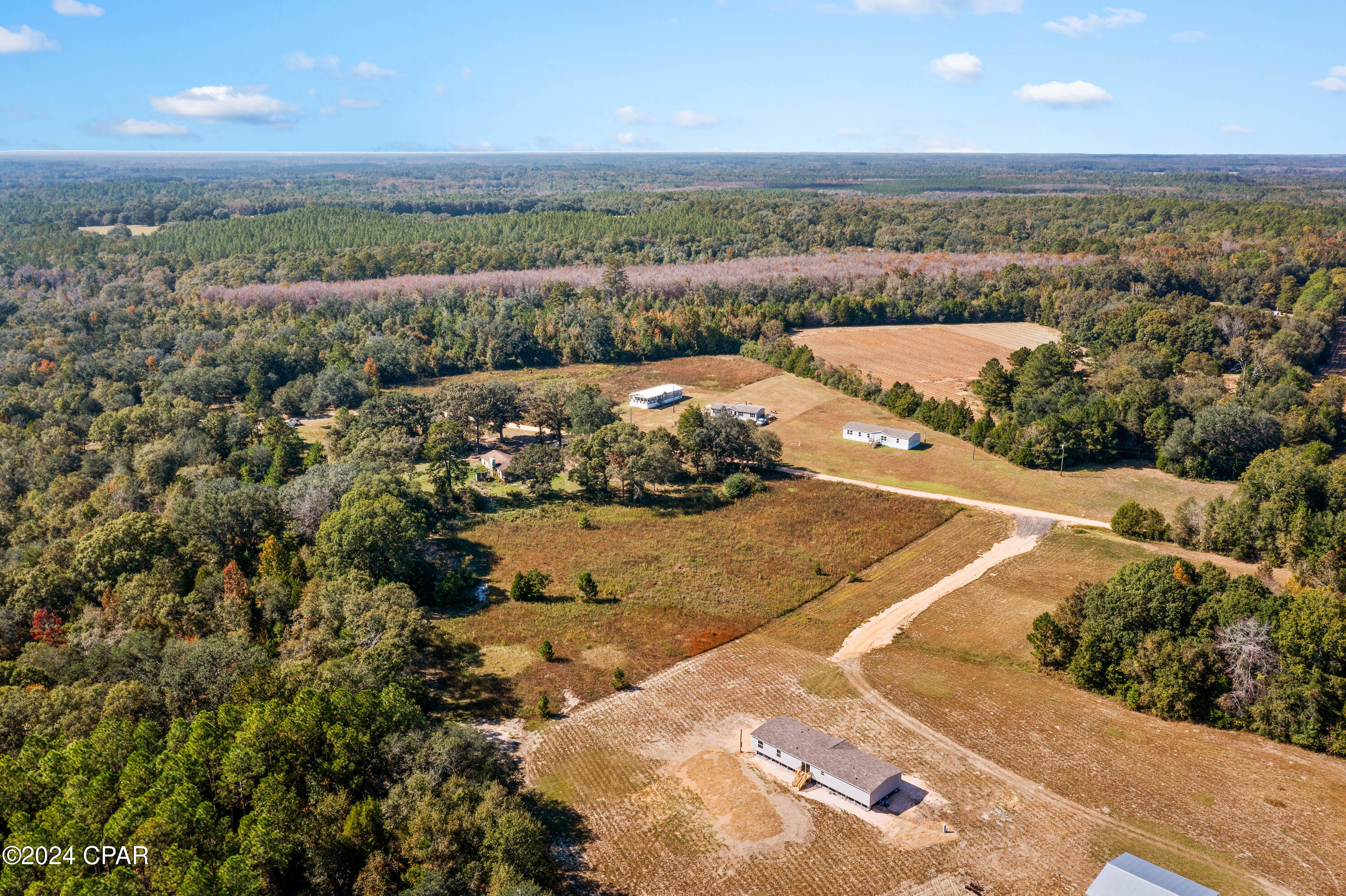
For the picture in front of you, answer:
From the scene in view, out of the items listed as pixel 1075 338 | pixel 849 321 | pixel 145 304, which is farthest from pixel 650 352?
pixel 145 304

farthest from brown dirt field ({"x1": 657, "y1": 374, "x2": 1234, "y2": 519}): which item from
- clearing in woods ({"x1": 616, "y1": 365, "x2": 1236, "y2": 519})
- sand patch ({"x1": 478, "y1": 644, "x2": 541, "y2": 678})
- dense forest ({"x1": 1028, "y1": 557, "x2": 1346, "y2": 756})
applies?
sand patch ({"x1": 478, "y1": 644, "x2": 541, "y2": 678})

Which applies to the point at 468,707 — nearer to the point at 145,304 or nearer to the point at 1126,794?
the point at 1126,794

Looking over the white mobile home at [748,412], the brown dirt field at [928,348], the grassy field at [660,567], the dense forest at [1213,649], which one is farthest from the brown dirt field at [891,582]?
the brown dirt field at [928,348]

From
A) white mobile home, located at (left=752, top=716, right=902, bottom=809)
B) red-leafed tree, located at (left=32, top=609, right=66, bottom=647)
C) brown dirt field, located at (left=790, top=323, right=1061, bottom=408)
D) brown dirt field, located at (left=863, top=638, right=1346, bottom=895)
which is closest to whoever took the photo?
brown dirt field, located at (left=863, top=638, right=1346, bottom=895)

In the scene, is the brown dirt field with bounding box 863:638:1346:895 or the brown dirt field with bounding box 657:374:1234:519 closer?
the brown dirt field with bounding box 863:638:1346:895

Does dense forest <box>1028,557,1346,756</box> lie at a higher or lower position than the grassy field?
higher

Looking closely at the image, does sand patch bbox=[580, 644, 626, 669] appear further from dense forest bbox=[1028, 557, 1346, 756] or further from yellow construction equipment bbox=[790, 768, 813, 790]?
dense forest bbox=[1028, 557, 1346, 756]

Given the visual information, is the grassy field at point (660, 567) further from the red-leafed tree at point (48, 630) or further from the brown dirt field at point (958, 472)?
the red-leafed tree at point (48, 630)
